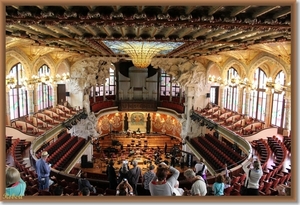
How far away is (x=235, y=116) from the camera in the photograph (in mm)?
18578

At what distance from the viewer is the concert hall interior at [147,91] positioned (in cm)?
607

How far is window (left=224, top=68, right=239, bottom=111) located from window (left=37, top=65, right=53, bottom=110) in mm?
13243

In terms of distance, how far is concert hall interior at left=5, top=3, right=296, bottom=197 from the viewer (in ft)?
19.9

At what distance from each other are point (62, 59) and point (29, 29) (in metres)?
11.8

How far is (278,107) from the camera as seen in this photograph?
56.5 ft

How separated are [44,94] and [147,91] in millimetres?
9195

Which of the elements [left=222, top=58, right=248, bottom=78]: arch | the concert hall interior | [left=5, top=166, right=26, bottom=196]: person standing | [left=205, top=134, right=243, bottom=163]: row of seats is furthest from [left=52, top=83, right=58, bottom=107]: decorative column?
[left=5, top=166, right=26, bottom=196]: person standing

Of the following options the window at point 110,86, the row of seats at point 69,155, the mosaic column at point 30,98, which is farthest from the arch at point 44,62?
the window at point 110,86

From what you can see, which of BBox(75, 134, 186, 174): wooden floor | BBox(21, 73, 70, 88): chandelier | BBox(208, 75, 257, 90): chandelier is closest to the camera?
BBox(21, 73, 70, 88): chandelier

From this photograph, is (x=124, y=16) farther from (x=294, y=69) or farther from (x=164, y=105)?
(x=164, y=105)

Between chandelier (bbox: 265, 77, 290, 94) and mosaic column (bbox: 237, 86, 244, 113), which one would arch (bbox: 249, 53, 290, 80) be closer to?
chandelier (bbox: 265, 77, 290, 94)

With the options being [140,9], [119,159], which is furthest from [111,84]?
[140,9]

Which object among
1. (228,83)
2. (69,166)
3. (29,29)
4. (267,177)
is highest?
(29,29)

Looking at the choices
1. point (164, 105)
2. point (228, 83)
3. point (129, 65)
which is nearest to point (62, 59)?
point (129, 65)
